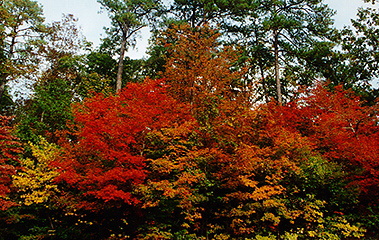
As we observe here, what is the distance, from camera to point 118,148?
1040 centimetres

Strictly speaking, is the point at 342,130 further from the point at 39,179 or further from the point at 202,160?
the point at 39,179

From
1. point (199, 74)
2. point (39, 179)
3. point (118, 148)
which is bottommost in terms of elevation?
point (39, 179)

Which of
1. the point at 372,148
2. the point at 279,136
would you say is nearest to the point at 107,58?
the point at 279,136

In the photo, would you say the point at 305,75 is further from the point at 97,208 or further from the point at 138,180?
the point at 97,208

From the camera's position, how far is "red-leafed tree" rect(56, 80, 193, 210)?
9.59 metres

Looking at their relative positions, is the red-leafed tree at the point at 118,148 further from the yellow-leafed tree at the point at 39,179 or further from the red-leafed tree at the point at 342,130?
the red-leafed tree at the point at 342,130

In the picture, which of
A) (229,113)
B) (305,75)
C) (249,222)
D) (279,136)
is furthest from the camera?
(305,75)

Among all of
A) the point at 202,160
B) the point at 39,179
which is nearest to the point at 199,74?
the point at 202,160

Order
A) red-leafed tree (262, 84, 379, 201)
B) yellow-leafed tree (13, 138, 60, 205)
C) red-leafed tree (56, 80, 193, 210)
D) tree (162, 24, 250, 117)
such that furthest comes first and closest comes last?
tree (162, 24, 250, 117) < yellow-leafed tree (13, 138, 60, 205) < red-leafed tree (262, 84, 379, 201) < red-leafed tree (56, 80, 193, 210)

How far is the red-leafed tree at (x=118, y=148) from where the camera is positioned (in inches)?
378

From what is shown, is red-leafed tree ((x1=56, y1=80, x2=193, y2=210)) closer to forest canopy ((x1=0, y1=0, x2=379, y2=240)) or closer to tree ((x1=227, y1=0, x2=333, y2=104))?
forest canopy ((x1=0, y1=0, x2=379, y2=240))

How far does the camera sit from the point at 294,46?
827 inches

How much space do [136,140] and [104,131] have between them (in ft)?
4.45

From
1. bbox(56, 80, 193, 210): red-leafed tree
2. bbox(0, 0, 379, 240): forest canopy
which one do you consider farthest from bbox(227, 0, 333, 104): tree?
bbox(56, 80, 193, 210): red-leafed tree
